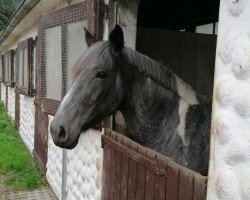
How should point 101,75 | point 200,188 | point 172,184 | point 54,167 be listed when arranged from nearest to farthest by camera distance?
1. point 200,188
2. point 172,184
3. point 101,75
4. point 54,167

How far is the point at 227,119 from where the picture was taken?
135cm

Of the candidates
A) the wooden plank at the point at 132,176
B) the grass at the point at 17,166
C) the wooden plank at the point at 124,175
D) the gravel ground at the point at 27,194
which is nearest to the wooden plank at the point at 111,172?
the wooden plank at the point at 124,175

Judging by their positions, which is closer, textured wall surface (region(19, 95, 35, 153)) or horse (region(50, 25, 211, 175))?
horse (region(50, 25, 211, 175))

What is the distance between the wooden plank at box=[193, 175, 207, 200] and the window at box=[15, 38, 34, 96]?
18.9 ft

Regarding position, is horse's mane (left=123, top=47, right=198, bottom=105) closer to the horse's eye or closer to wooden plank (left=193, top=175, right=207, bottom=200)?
the horse's eye

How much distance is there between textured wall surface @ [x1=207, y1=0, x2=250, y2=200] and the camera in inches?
49.1

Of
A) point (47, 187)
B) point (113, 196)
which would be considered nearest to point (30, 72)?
point (47, 187)

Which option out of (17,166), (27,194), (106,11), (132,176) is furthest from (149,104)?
(17,166)

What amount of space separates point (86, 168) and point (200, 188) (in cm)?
245

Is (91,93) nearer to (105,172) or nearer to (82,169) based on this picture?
(105,172)

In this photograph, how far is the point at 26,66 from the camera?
7.41 metres

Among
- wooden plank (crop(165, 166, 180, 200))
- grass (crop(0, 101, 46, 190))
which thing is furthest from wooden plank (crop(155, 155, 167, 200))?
grass (crop(0, 101, 46, 190))

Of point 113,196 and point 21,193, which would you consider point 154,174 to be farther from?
point 21,193

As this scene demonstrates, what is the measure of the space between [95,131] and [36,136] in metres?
3.55
